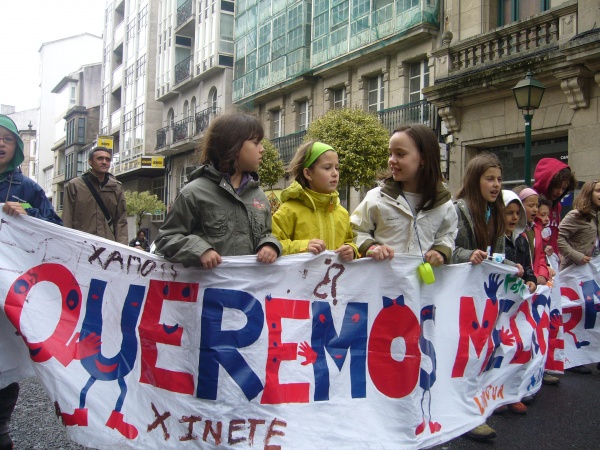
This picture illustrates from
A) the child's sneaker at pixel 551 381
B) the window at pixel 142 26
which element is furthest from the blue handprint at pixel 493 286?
the window at pixel 142 26

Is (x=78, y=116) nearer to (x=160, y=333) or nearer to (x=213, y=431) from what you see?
(x=160, y=333)

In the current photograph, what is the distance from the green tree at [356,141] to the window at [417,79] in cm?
256

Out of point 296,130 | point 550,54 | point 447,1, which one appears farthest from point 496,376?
point 296,130

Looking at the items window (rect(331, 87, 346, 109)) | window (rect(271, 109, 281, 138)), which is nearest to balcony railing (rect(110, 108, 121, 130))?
window (rect(271, 109, 281, 138))

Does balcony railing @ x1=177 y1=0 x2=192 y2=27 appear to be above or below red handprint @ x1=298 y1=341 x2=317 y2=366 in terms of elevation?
above

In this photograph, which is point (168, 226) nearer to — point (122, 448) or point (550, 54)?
point (122, 448)

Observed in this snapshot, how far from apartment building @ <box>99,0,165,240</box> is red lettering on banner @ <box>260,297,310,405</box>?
38.5 metres

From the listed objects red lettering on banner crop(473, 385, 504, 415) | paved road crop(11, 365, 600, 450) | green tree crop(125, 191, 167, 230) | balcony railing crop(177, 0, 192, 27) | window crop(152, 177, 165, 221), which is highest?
balcony railing crop(177, 0, 192, 27)

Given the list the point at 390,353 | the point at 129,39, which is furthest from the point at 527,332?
the point at 129,39

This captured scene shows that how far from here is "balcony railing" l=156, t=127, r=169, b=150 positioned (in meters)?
39.0

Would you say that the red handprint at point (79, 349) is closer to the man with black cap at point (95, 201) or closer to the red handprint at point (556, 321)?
the man with black cap at point (95, 201)

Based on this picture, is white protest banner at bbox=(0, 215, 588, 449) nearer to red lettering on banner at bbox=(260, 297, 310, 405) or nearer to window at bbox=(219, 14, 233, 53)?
red lettering on banner at bbox=(260, 297, 310, 405)

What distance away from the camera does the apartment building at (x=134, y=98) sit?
42062mm

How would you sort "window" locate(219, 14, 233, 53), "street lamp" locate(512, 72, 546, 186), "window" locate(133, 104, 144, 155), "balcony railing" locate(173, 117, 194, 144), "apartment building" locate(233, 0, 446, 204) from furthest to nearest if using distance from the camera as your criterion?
"window" locate(133, 104, 144, 155) → "balcony railing" locate(173, 117, 194, 144) → "window" locate(219, 14, 233, 53) → "apartment building" locate(233, 0, 446, 204) → "street lamp" locate(512, 72, 546, 186)
